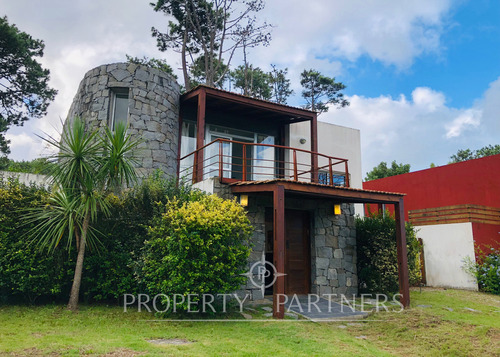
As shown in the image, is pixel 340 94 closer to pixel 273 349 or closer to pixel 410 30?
pixel 410 30

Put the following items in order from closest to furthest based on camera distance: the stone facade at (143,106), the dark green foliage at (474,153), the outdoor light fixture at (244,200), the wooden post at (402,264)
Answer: the outdoor light fixture at (244,200)
the wooden post at (402,264)
the stone facade at (143,106)
the dark green foliage at (474,153)

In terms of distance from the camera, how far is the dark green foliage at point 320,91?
23.7 meters

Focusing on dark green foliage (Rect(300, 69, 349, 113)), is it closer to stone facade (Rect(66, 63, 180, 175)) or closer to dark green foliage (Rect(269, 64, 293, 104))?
dark green foliage (Rect(269, 64, 293, 104))

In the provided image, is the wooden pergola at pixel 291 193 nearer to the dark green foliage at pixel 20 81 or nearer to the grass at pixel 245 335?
the grass at pixel 245 335

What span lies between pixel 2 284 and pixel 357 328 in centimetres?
660

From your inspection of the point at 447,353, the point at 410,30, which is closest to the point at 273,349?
the point at 447,353

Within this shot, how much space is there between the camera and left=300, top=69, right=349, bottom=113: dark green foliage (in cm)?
2370

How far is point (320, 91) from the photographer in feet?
79.0

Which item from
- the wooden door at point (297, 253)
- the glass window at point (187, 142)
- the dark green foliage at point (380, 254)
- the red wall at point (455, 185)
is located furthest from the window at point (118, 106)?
the red wall at point (455, 185)

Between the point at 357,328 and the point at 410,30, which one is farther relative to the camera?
the point at 410,30

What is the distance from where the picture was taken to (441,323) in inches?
273

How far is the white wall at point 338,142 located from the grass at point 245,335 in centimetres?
684

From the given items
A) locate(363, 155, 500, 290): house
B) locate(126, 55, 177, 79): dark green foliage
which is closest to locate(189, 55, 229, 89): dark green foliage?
locate(126, 55, 177, 79): dark green foliage

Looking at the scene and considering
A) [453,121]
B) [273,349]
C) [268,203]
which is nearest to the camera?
[273,349]
